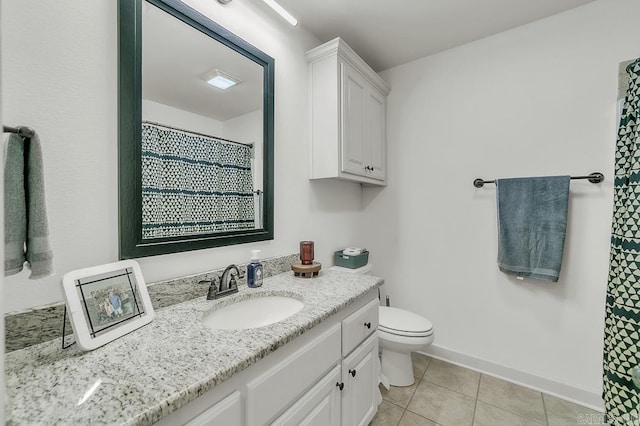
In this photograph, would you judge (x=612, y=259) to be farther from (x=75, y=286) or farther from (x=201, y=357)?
(x=75, y=286)

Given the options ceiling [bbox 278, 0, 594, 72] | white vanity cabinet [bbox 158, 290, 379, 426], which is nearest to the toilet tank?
white vanity cabinet [bbox 158, 290, 379, 426]

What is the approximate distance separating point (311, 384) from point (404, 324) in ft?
3.35

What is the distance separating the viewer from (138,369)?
27.1 inches

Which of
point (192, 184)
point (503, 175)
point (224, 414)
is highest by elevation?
point (503, 175)

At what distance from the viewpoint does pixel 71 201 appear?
89cm

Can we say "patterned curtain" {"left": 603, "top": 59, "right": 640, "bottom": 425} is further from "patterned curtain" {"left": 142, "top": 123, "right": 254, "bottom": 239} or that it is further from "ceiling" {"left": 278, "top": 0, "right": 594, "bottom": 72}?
"patterned curtain" {"left": 142, "top": 123, "right": 254, "bottom": 239}

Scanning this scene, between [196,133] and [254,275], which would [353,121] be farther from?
[254,275]

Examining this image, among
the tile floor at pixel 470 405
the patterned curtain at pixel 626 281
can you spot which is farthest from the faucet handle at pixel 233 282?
the patterned curtain at pixel 626 281

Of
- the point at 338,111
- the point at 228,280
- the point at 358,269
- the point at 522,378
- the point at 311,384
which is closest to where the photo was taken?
the point at 311,384

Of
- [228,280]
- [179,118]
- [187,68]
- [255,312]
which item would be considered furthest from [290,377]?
[187,68]

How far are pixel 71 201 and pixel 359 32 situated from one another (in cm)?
196

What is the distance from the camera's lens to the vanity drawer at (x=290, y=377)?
31.5 inches

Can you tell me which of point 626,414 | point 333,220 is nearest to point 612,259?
point 626,414

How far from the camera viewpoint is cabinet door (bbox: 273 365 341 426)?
926mm
